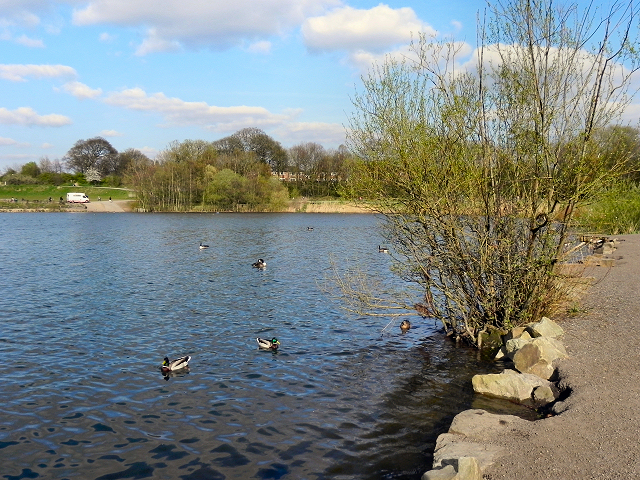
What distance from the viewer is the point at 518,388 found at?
1052cm

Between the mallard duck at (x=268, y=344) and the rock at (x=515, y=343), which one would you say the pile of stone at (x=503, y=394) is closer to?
the rock at (x=515, y=343)

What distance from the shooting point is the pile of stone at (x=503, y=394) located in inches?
283

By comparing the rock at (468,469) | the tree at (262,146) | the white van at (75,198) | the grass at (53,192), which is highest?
the tree at (262,146)

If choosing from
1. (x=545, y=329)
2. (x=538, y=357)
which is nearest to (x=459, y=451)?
(x=538, y=357)

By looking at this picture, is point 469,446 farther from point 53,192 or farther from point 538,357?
point 53,192

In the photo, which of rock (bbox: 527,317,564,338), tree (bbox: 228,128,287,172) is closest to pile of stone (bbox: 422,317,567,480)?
rock (bbox: 527,317,564,338)

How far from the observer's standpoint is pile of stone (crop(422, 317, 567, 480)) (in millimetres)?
7187

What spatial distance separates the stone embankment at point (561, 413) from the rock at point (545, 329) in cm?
3

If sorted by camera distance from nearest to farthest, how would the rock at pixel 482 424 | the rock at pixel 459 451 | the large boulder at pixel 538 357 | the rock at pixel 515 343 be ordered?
the rock at pixel 459 451 < the rock at pixel 482 424 < the large boulder at pixel 538 357 < the rock at pixel 515 343

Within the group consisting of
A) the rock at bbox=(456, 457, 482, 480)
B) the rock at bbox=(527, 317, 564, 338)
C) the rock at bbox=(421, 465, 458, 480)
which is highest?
the rock at bbox=(527, 317, 564, 338)

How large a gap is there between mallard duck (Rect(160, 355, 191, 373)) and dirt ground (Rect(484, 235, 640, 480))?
7584 millimetres

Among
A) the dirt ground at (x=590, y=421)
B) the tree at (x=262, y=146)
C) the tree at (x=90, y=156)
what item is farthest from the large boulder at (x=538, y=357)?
the tree at (x=90, y=156)

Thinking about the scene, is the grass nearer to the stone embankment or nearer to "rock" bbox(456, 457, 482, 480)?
the stone embankment

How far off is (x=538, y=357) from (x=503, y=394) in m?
1.34
